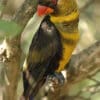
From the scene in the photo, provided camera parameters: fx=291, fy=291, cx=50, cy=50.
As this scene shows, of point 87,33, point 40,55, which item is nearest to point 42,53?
point 40,55

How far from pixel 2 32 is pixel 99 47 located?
61 centimetres

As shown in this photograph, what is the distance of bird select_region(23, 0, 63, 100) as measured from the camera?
887 millimetres

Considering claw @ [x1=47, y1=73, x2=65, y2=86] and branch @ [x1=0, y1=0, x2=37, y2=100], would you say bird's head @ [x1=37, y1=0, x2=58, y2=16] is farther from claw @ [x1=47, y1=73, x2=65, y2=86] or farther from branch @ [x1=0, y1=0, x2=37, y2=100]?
claw @ [x1=47, y1=73, x2=65, y2=86]

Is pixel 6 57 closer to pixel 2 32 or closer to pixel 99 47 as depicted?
pixel 99 47

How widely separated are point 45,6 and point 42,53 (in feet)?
0.56

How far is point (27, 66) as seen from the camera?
2.95ft

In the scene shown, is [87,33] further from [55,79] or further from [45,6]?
[45,6]

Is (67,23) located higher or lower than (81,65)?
higher

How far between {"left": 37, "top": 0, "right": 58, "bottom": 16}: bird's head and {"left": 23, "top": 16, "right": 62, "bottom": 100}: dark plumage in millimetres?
83

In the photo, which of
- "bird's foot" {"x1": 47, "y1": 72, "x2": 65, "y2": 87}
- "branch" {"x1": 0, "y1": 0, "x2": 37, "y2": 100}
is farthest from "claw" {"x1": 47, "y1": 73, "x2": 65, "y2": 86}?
"branch" {"x1": 0, "y1": 0, "x2": 37, "y2": 100}

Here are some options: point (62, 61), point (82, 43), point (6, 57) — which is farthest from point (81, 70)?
point (82, 43)

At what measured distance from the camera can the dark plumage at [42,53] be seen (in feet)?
2.91

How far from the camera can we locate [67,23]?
94 cm

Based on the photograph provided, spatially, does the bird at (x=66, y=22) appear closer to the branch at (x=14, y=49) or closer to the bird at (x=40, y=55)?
the bird at (x=40, y=55)
